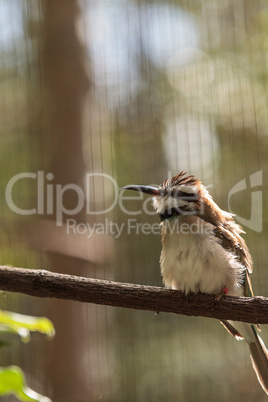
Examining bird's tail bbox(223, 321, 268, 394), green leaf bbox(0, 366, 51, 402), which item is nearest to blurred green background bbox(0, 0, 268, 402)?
bird's tail bbox(223, 321, 268, 394)

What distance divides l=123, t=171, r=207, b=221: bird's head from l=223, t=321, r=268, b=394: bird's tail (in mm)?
526

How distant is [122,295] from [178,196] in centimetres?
A: 73

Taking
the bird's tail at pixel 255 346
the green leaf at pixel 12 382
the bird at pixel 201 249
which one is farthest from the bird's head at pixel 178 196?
the green leaf at pixel 12 382

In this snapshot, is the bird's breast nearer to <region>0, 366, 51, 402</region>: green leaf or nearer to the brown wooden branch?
the brown wooden branch

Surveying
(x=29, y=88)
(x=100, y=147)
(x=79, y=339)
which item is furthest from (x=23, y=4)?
(x=79, y=339)

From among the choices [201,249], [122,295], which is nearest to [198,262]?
[201,249]

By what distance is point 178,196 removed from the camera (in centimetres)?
227

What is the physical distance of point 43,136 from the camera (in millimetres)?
3551

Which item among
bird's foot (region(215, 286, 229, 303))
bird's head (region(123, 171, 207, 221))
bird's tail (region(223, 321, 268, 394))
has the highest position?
bird's head (region(123, 171, 207, 221))

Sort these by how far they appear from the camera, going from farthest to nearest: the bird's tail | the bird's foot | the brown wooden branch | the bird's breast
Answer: the bird's tail < the bird's breast < the bird's foot < the brown wooden branch

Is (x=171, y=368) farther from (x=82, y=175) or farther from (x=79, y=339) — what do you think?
(x=82, y=175)

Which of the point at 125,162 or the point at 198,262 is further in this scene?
the point at 125,162

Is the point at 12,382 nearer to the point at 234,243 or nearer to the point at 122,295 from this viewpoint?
the point at 122,295

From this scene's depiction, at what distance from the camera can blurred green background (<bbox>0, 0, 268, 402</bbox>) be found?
9.92 feet
